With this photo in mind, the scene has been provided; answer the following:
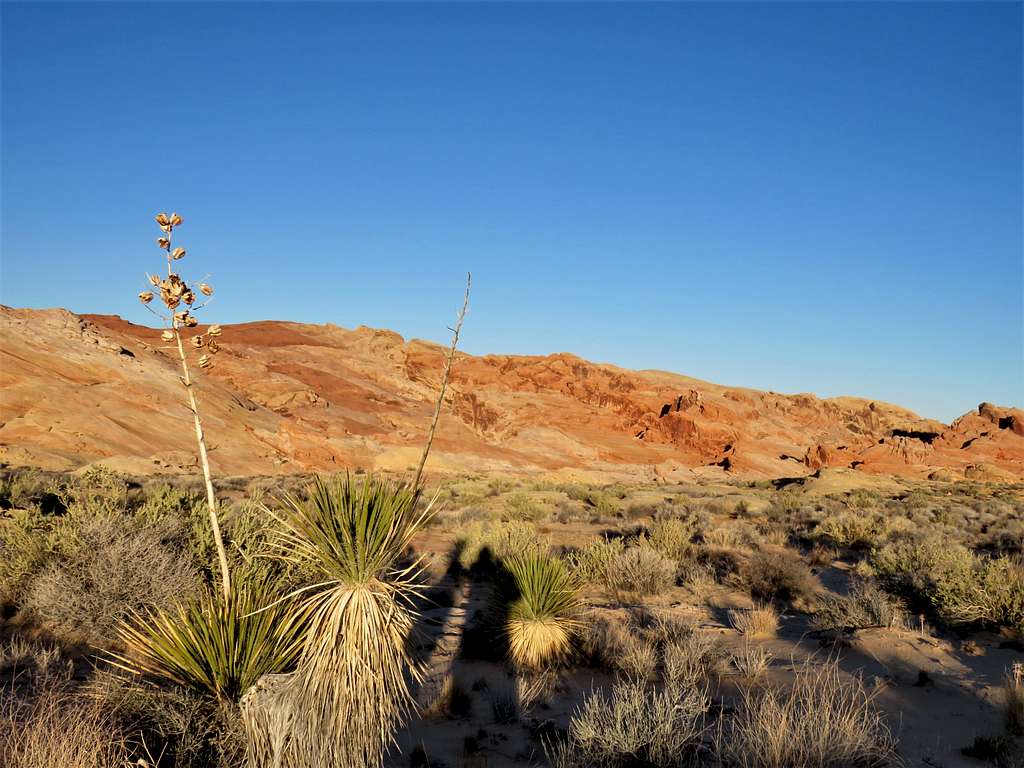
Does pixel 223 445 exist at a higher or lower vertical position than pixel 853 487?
lower

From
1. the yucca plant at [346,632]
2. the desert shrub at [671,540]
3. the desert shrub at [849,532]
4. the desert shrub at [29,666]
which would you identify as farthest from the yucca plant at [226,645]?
the desert shrub at [849,532]

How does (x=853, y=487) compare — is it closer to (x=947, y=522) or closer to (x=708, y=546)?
(x=947, y=522)

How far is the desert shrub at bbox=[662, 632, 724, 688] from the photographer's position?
5750mm

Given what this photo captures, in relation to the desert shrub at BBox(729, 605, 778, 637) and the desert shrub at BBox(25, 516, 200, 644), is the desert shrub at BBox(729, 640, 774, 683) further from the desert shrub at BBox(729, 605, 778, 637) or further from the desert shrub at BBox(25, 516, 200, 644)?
the desert shrub at BBox(25, 516, 200, 644)

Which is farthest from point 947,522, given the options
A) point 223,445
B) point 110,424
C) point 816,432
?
point 816,432

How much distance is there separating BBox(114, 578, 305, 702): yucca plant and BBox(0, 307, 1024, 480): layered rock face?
75.0ft

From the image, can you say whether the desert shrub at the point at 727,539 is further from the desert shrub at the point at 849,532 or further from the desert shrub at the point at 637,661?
the desert shrub at the point at 637,661

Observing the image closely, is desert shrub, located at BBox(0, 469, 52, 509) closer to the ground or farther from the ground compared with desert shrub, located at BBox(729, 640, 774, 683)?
closer to the ground

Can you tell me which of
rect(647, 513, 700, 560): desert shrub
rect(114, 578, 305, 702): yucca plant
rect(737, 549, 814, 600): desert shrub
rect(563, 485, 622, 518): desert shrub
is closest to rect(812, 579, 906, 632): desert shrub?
rect(737, 549, 814, 600): desert shrub

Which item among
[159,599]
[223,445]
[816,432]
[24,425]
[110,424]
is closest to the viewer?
[159,599]

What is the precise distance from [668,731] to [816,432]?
51.5 m

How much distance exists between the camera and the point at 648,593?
32.9 feet

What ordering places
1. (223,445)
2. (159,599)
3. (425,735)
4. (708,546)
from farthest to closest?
(223,445), (708,546), (159,599), (425,735)

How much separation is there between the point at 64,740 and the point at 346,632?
5.23ft
